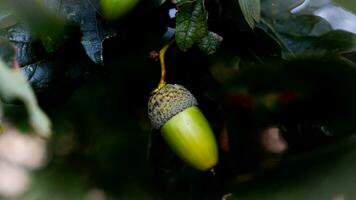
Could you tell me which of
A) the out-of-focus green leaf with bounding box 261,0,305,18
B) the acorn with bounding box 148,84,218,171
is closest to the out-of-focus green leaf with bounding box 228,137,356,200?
the acorn with bounding box 148,84,218,171

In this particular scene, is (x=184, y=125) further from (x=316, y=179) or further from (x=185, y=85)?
(x=316, y=179)

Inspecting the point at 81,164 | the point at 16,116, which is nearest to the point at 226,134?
the point at 81,164

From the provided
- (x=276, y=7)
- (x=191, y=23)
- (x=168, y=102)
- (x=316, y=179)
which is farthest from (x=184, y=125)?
(x=316, y=179)

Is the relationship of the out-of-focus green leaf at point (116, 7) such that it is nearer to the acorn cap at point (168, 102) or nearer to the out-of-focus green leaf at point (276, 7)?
the acorn cap at point (168, 102)

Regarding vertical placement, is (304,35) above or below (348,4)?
below

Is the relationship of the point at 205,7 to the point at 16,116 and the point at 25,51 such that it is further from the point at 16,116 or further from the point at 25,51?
the point at 16,116

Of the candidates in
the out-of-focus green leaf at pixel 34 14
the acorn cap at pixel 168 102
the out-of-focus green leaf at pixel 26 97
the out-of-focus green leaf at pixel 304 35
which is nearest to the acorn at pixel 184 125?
the acorn cap at pixel 168 102
